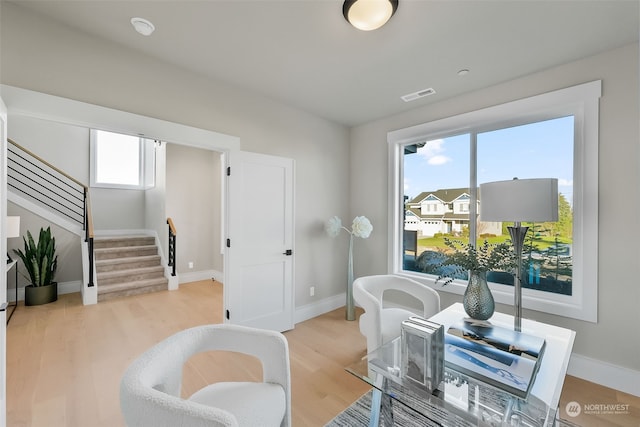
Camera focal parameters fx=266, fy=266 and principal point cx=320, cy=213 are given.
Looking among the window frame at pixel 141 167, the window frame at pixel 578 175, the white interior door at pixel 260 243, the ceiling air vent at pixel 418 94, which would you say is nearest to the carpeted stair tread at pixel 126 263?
the window frame at pixel 141 167

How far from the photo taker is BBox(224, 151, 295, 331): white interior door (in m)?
2.72

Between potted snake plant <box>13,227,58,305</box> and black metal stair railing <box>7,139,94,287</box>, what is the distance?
50 centimetres

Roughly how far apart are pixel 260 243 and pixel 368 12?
2.24 metres

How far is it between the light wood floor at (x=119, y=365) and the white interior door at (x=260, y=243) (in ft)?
1.28

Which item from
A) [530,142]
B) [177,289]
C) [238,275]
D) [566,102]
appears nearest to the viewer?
[566,102]

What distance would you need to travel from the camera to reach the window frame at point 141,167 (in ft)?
17.6

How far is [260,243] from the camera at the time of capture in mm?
2920

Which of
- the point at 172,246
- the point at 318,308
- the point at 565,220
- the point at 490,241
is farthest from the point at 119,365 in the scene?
the point at 565,220

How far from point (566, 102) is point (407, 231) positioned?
75.5 inches

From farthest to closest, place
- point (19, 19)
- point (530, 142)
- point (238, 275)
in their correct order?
point (238, 275), point (530, 142), point (19, 19)

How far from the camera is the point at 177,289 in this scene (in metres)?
4.79

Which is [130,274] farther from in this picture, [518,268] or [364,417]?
[518,268]

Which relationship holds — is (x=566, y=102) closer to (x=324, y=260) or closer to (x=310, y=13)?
(x=310, y=13)

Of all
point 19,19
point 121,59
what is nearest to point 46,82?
point 19,19
